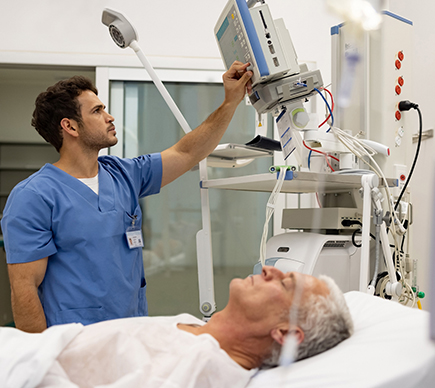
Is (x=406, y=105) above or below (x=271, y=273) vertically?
above

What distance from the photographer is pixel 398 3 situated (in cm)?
84

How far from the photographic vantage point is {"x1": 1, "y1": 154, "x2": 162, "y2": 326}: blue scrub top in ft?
4.19

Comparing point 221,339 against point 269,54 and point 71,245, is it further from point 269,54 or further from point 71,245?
point 269,54

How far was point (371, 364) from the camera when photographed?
0.67 metres

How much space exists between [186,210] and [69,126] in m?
0.97

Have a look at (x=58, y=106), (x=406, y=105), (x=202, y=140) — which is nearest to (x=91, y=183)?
(x=58, y=106)

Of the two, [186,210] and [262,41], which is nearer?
[262,41]

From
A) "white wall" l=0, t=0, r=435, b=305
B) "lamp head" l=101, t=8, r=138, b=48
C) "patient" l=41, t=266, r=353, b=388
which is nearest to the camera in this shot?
"patient" l=41, t=266, r=353, b=388

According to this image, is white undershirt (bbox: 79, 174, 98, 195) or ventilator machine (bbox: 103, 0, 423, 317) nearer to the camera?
ventilator machine (bbox: 103, 0, 423, 317)

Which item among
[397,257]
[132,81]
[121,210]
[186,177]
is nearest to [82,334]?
[121,210]

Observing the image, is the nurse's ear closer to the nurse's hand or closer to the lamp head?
the lamp head

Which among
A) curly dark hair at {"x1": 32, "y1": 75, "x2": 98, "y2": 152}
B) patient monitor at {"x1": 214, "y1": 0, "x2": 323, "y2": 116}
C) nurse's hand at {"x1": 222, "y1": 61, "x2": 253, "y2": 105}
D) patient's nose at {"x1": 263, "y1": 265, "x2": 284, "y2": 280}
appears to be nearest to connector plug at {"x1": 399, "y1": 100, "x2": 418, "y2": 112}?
patient monitor at {"x1": 214, "y1": 0, "x2": 323, "y2": 116}

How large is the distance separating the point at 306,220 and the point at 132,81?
1327 mm

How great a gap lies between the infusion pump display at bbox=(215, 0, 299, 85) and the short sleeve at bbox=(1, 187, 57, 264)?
0.79 meters
